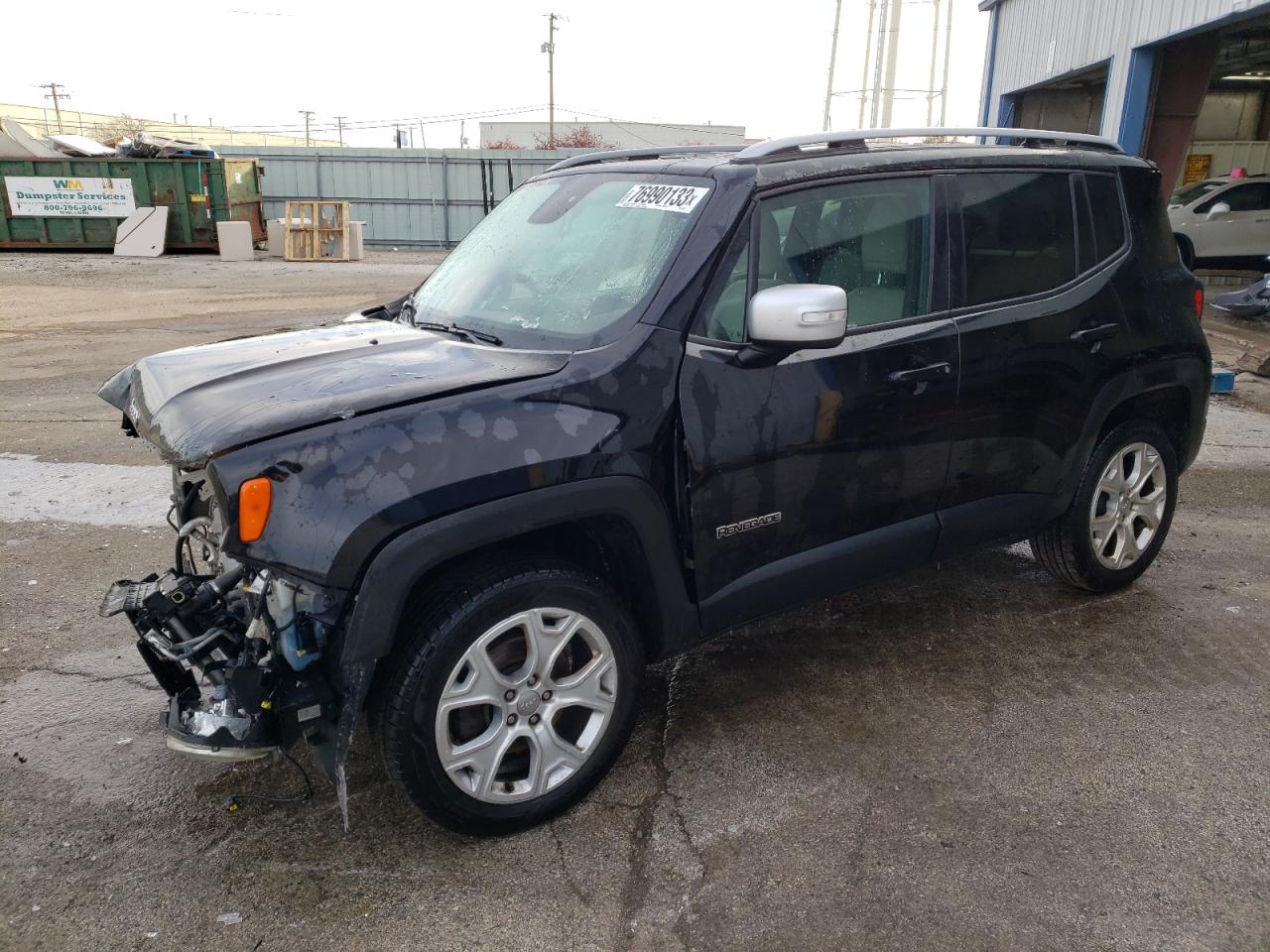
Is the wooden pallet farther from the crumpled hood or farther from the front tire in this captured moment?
the front tire

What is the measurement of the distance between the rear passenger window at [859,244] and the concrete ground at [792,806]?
1460mm

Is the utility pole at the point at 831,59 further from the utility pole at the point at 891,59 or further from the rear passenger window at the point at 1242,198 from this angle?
the rear passenger window at the point at 1242,198

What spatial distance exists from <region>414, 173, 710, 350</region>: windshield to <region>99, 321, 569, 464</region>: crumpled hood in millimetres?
181

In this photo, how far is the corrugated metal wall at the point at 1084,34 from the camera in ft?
42.4

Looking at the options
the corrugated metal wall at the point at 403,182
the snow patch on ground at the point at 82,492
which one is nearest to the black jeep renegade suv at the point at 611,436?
the snow patch on ground at the point at 82,492

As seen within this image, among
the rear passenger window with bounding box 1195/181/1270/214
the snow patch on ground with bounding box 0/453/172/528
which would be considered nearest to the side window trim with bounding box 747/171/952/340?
the snow patch on ground with bounding box 0/453/172/528

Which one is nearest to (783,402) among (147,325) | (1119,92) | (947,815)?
(947,815)

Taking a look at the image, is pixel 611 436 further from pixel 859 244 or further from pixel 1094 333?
pixel 1094 333

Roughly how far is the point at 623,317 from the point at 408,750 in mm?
1385

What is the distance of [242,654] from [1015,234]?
121 inches

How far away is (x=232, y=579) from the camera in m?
2.66

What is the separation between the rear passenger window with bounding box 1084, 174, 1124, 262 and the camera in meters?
3.99

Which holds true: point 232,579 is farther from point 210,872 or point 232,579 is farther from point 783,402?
point 783,402

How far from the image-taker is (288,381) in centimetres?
282
